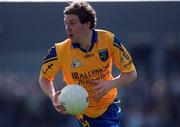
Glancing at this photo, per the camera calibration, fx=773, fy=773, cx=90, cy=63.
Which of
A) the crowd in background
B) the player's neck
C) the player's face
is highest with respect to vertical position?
the player's face

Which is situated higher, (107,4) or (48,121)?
(107,4)

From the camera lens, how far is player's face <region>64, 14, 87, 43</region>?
713 centimetres

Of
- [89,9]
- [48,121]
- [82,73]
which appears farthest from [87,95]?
[48,121]

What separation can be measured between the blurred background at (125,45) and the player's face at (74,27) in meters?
2.64

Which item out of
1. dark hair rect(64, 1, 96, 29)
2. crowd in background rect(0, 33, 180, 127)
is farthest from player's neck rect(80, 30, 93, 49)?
crowd in background rect(0, 33, 180, 127)

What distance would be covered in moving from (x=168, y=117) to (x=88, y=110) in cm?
272

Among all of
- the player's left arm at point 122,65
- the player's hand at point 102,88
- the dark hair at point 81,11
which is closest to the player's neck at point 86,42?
the dark hair at point 81,11

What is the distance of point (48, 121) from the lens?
9.93m

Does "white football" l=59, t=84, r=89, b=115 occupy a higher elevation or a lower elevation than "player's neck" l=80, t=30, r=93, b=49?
lower

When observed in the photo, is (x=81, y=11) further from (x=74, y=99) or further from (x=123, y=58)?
(x=74, y=99)

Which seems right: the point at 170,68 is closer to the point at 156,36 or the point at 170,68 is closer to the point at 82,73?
the point at 156,36

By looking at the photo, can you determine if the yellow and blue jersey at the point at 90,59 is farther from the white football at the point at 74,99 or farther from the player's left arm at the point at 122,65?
the white football at the point at 74,99

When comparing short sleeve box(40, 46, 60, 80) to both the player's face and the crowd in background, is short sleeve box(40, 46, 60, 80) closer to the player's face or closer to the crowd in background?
the player's face

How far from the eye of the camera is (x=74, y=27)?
7133 millimetres
